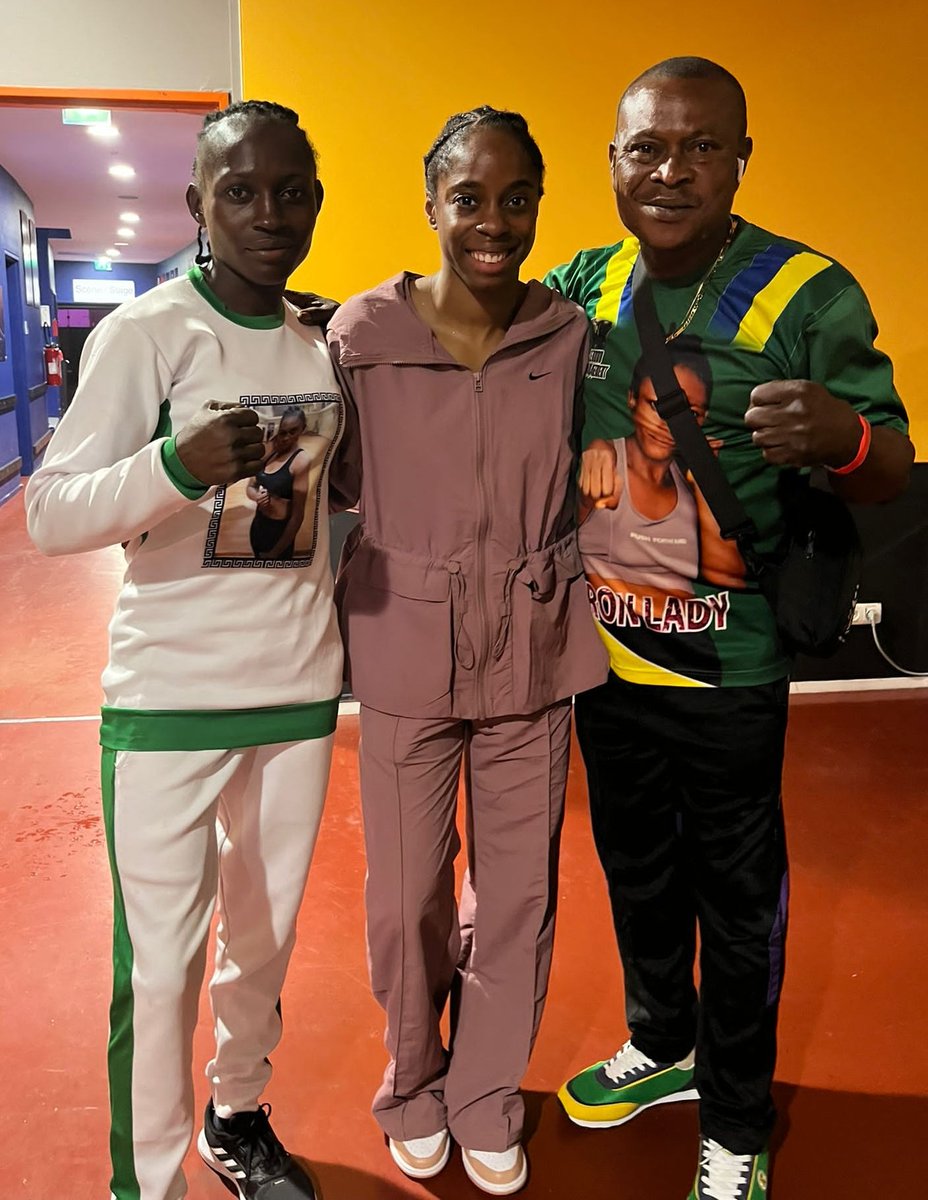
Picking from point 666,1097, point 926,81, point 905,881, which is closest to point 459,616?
point 666,1097

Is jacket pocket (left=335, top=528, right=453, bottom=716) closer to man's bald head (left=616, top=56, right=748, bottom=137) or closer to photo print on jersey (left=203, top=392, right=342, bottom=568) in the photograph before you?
photo print on jersey (left=203, top=392, right=342, bottom=568)

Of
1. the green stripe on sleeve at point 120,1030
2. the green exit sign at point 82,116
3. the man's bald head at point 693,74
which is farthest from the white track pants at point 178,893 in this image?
the green exit sign at point 82,116

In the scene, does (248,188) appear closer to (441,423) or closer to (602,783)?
(441,423)

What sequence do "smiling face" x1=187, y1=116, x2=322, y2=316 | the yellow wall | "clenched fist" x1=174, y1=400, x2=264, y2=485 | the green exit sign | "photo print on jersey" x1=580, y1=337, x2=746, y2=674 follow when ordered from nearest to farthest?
"clenched fist" x1=174, y1=400, x2=264, y2=485, "smiling face" x1=187, y1=116, x2=322, y2=316, "photo print on jersey" x1=580, y1=337, x2=746, y2=674, the yellow wall, the green exit sign

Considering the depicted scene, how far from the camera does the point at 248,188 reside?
4.38ft

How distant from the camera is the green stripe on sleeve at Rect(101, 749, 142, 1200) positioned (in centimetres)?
141

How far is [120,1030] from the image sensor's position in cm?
143

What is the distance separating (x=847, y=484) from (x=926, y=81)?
327cm

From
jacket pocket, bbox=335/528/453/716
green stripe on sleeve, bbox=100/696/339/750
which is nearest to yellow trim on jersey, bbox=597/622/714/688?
jacket pocket, bbox=335/528/453/716

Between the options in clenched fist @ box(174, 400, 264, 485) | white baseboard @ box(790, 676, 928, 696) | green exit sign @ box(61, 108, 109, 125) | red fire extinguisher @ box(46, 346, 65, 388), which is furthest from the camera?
red fire extinguisher @ box(46, 346, 65, 388)

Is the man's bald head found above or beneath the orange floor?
above

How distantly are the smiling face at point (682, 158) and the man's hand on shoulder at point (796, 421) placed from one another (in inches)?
12.6

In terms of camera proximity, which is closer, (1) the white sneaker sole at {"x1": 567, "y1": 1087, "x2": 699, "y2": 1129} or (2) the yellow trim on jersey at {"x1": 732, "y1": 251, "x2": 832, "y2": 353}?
(2) the yellow trim on jersey at {"x1": 732, "y1": 251, "x2": 832, "y2": 353}

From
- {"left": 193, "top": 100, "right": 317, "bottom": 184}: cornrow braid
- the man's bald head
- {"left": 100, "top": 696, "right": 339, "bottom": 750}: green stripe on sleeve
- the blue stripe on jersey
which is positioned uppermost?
the man's bald head
